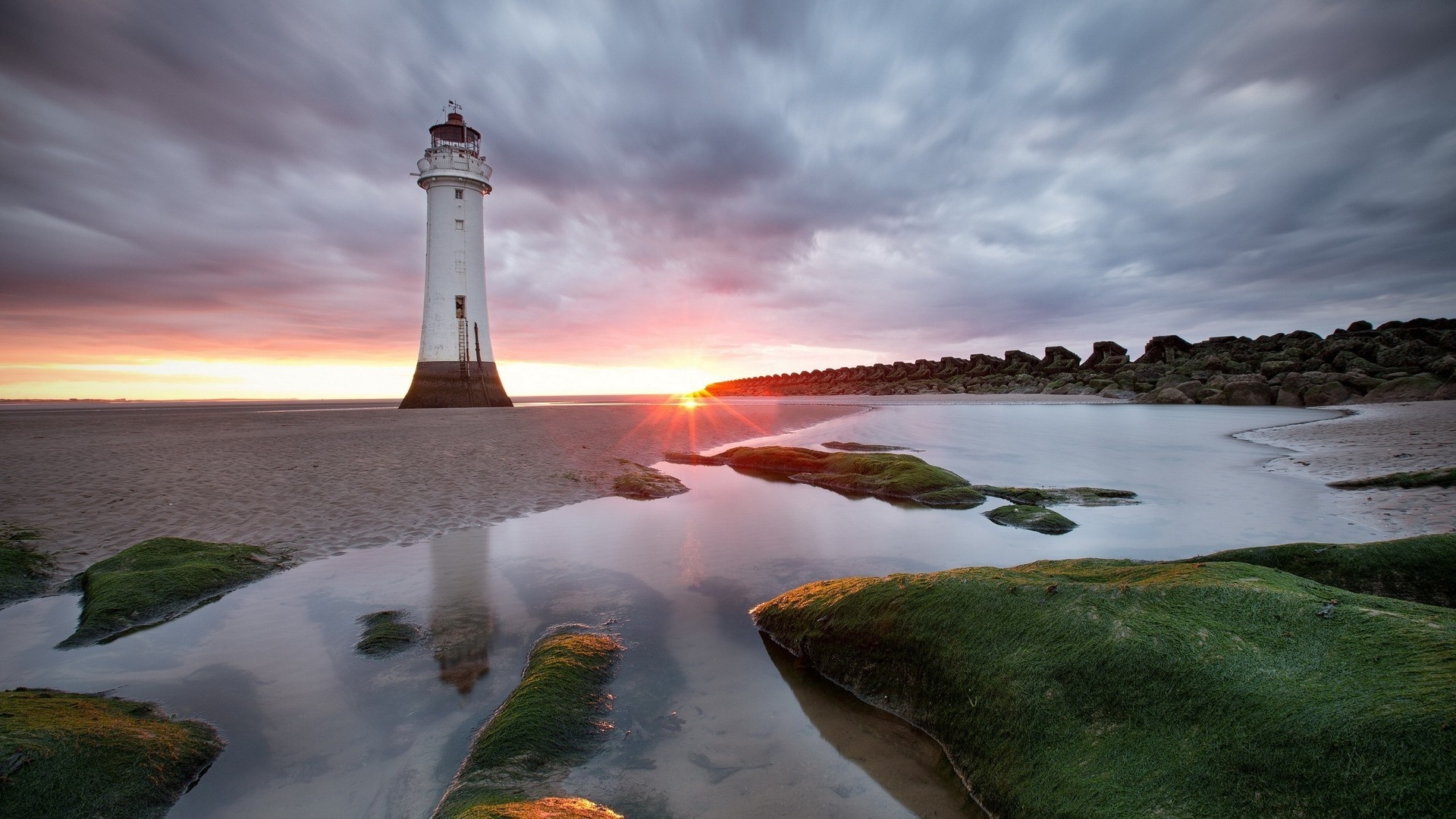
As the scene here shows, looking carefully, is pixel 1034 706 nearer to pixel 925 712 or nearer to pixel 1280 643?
pixel 925 712

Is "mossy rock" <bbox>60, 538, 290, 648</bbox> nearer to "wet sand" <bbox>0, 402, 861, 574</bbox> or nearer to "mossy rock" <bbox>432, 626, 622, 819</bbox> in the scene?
"wet sand" <bbox>0, 402, 861, 574</bbox>

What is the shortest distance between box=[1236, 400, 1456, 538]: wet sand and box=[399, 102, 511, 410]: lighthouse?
39423 mm

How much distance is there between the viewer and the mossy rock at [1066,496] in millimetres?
12055

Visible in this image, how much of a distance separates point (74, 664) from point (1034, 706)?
26.7 feet

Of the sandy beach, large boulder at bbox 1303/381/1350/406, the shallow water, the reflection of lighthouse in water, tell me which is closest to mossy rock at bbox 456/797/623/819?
the shallow water

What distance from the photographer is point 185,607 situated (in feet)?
21.3

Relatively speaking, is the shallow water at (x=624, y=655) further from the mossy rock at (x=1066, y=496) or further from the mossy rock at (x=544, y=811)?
the mossy rock at (x=1066, y=496)

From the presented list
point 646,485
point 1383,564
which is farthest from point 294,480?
point 1383,564

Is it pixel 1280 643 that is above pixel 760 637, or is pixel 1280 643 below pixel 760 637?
Answer: above

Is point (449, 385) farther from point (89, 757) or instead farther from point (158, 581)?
point (89, 757)

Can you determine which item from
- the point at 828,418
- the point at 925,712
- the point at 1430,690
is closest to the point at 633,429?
the point at 828,418

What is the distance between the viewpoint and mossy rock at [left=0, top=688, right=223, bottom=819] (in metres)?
3.05

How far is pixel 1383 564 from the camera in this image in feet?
16.8

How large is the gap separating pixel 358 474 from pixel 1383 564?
60.1 ft
